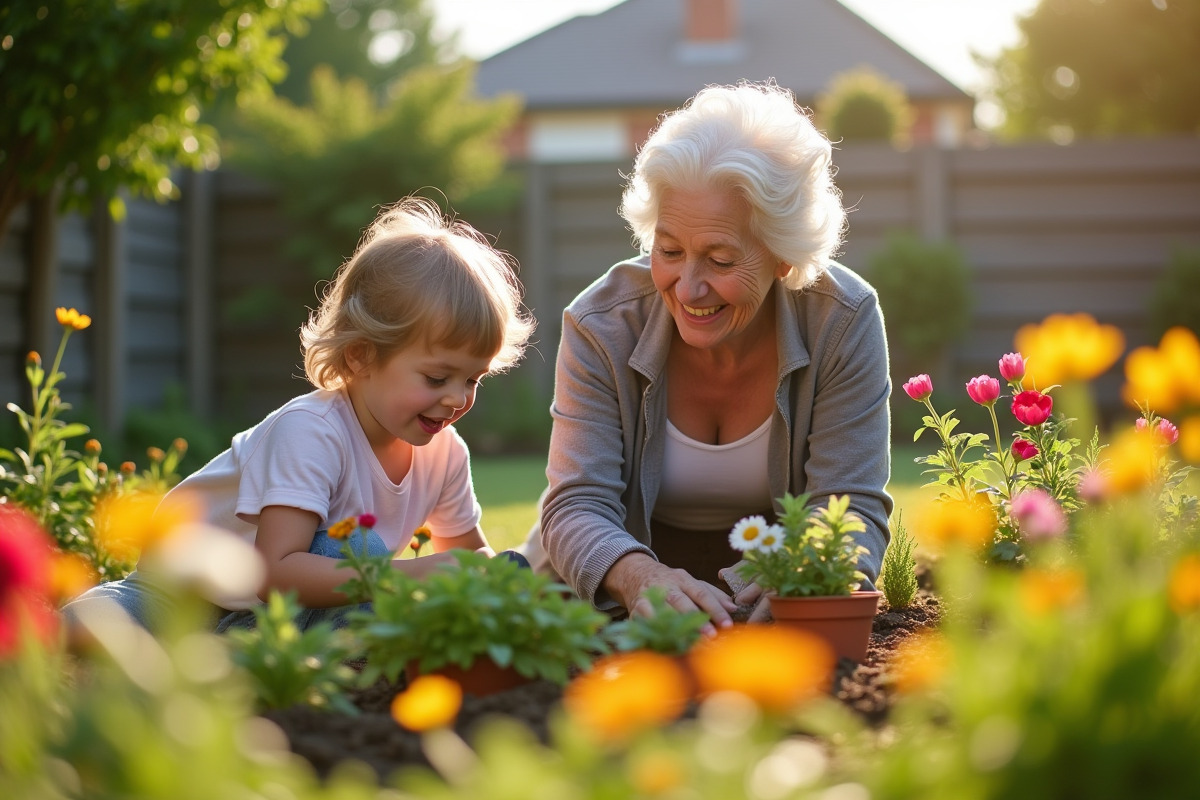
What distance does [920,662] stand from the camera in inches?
58.9

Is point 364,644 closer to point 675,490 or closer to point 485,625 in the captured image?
point 485,625

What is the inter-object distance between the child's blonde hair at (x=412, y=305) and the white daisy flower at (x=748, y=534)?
0.93 meters

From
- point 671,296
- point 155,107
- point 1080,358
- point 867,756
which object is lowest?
point 867,756

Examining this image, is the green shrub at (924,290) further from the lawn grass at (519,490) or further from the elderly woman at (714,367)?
the elderly woman at (714,367)

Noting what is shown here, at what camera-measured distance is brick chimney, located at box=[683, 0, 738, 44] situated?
82.4 feet

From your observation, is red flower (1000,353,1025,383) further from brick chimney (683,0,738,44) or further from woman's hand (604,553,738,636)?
brick chimney (683,0,738,44)

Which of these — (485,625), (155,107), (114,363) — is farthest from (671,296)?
(114,363)

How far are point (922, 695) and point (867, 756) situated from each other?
3.9 inches

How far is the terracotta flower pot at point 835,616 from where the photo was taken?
1.85 metres

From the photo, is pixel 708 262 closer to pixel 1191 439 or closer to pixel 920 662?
pixel 920 662

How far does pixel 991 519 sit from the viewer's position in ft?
8.23

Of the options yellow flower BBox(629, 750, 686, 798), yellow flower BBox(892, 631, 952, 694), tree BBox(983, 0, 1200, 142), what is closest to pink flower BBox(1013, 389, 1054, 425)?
yellow flower BBox(892, 631, 952, 694)

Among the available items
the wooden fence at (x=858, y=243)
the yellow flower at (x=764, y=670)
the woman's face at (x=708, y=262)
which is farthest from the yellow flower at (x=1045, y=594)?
the wooden fence at (x=858, y=243)

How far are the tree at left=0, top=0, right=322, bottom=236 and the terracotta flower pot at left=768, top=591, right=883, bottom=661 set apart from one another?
3.77m
